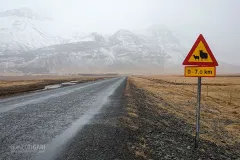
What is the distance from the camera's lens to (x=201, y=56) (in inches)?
346

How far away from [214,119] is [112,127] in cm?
1006

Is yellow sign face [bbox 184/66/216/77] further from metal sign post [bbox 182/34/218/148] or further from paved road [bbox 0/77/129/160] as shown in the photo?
paved road [bbox 0/77/129/160]

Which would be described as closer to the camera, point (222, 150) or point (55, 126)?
point (222, 150)

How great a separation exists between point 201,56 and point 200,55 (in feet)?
0.16

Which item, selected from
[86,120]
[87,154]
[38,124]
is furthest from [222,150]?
[38,124]

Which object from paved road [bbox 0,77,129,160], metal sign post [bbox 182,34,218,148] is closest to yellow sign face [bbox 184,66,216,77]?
metal sign post [bbox 182,34,218,148]

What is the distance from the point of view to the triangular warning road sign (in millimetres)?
8734

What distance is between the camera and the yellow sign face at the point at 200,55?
28.7 ft

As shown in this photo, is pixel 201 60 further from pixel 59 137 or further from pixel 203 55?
pixel 59 137

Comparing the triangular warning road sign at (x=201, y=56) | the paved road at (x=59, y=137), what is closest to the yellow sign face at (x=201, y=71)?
the triangular warning road sign at (x=201, y=56)

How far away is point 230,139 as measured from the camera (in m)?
12.9

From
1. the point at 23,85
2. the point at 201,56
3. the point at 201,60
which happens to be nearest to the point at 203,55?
the point at 201,56

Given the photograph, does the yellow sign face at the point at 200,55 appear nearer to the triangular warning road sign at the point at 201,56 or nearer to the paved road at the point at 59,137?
the triangular warning road sign at the point at 201,56

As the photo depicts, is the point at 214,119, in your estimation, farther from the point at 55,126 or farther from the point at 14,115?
the point at 14,115
